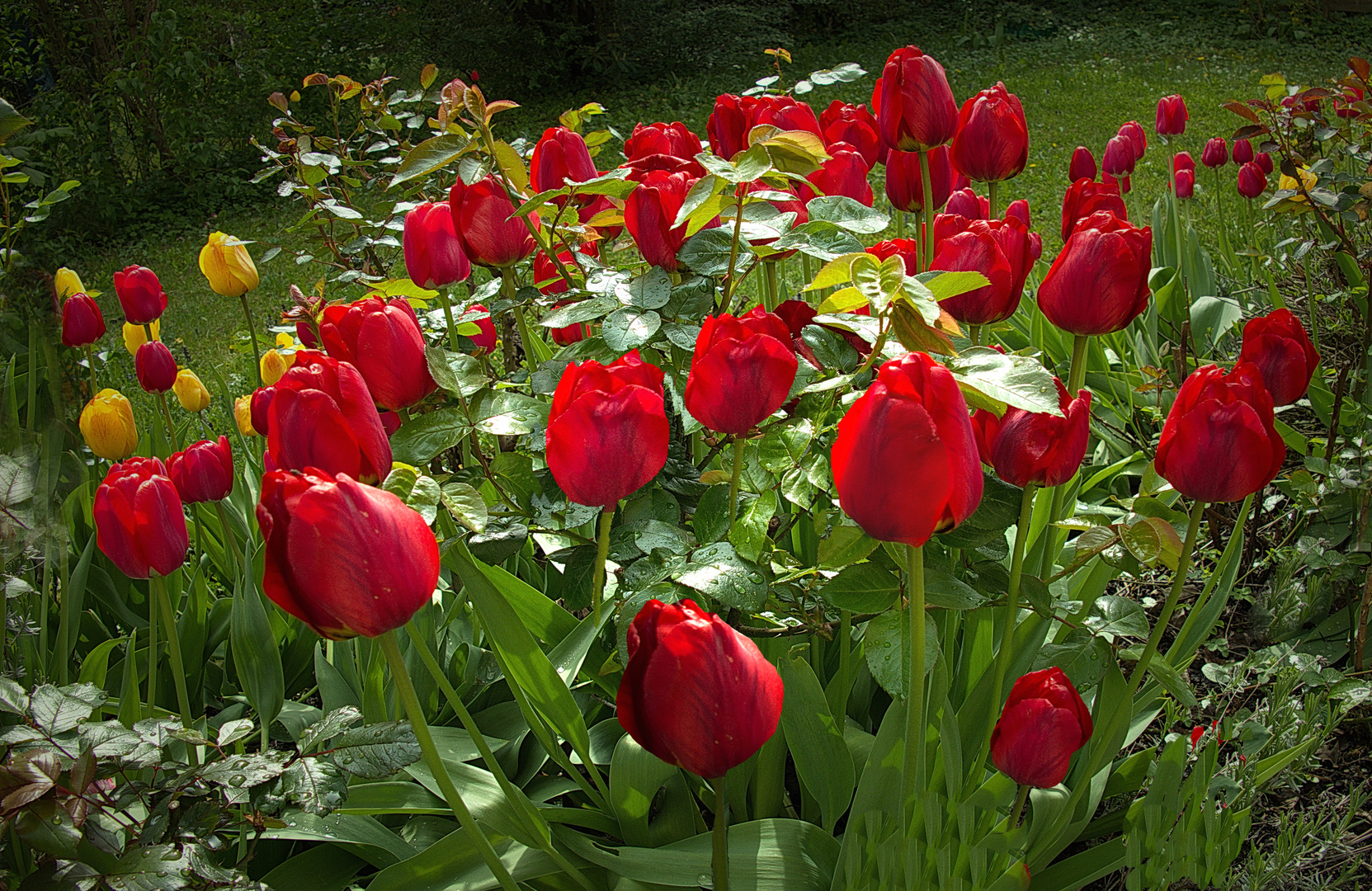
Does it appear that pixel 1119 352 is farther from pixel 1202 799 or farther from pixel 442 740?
pixel 442 740

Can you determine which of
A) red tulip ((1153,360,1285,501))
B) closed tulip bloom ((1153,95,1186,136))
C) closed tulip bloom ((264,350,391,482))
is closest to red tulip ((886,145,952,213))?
red tulip ((1153,360,1285,501))

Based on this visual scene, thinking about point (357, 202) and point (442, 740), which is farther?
point (357, 202)

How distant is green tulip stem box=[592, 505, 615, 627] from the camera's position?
1046 millimetres

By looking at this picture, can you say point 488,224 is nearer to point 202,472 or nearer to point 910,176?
point 202,472

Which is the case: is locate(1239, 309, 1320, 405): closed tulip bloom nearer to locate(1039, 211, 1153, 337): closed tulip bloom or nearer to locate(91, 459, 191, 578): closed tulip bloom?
locate(1039, 211, 1153, 337): closed tulip bloom

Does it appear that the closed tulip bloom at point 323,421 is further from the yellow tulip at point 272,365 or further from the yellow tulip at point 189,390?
the yellow tulip at point 189,390

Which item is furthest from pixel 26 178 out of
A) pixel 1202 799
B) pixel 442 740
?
pixel 1202 799

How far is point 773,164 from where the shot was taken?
4.03 ft

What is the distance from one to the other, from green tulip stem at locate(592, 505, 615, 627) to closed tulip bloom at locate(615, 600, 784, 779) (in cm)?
24

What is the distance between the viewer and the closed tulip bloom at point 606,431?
927 mm

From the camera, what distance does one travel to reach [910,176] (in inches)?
67.9

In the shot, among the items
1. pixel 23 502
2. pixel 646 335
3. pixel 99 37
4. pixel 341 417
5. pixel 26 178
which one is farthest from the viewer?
pixel 99 37

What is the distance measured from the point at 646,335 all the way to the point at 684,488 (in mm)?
230

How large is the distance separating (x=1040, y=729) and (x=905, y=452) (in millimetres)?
413
